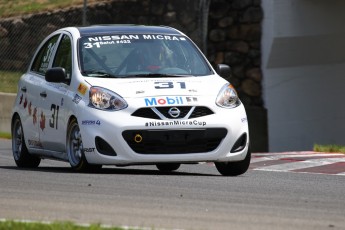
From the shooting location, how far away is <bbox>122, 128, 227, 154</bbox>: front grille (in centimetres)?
1307

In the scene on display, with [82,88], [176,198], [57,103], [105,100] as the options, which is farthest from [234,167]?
[176,198]

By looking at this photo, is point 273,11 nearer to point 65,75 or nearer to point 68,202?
point 65,75

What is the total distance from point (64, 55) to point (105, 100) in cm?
163

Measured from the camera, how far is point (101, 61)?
14023 mm

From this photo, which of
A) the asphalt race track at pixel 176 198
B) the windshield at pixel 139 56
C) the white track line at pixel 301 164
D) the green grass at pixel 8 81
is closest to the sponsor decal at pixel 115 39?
the windshield at pixel 139 56

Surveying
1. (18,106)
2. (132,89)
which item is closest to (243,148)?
(132,89)

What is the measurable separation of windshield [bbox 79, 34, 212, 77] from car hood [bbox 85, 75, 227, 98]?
238mm

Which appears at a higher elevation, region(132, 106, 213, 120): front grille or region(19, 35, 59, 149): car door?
region(132, 106, 213, 120): front grille

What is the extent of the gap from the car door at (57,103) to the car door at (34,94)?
0.53 feet

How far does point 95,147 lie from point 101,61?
1247 mm

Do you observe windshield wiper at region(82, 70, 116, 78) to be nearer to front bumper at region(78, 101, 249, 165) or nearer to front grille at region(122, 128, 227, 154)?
front bumper at region(78, 101, 249, 165)

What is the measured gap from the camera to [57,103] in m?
14.1

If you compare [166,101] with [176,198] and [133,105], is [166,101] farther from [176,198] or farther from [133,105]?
[176,198]

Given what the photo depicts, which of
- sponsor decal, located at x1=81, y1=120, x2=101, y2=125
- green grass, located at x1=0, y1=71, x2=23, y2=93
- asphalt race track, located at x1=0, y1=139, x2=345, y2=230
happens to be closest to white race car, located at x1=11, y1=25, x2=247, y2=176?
sponsor decal, located at x1=81, y1=120, x2=101, y2=125
